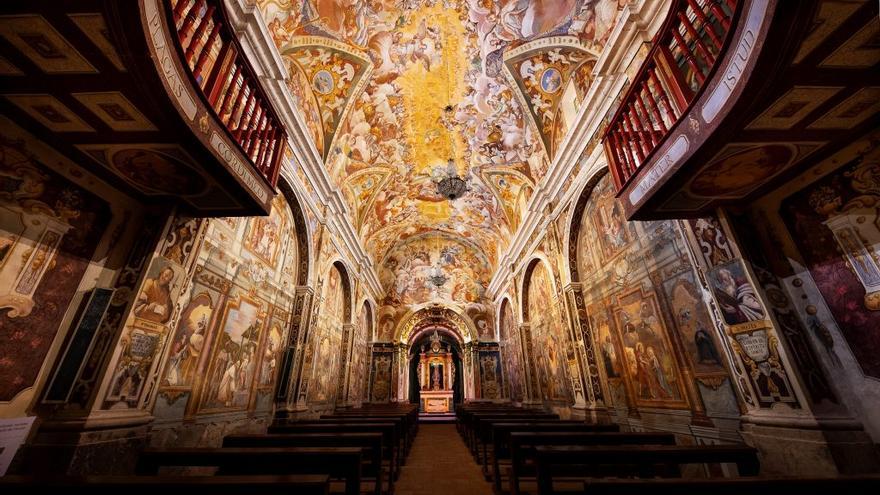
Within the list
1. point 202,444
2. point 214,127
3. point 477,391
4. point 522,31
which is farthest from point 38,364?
point 477,391

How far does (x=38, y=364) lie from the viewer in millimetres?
3209

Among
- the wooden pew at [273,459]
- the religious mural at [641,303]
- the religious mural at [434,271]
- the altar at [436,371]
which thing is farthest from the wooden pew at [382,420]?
the altar at [436,371]

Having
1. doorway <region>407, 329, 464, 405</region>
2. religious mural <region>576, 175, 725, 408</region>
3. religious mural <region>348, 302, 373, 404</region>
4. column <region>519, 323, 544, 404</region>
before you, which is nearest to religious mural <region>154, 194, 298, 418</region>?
religious mural <region>348, 302, 373, 404</region>

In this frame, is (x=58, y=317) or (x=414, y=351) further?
(x=414, y=351)

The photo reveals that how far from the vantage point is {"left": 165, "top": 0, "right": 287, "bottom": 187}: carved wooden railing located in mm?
2938

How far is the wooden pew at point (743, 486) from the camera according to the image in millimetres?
→ 1942

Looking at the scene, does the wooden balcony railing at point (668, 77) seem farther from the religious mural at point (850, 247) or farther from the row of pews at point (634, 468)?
the row of pews at point (634, 468)

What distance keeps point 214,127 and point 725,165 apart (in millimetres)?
4913

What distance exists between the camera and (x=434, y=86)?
9492mm

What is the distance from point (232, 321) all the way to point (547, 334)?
872 cm

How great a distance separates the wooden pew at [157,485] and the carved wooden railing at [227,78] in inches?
113

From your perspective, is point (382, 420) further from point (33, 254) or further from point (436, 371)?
point (436, 371)

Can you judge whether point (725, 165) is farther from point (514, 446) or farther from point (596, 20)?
point (596, 20)

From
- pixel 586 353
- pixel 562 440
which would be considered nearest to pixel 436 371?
pixel 586 353
